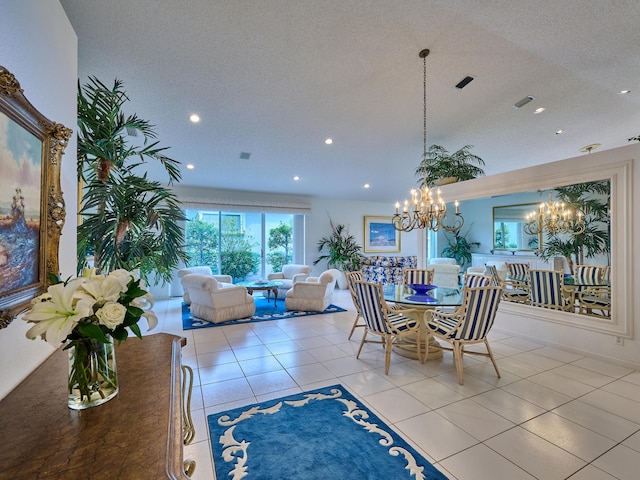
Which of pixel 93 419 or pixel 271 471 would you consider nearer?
pixel 93 419

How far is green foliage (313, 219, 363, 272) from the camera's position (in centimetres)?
816

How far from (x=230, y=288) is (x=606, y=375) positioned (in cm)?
491

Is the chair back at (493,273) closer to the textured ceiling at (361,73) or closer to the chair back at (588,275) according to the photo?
the chair back at (588,275)

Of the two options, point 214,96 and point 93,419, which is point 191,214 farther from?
point 93,419

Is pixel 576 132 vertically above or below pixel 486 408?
above

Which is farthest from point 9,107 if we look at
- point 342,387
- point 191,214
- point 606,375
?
point 191,214

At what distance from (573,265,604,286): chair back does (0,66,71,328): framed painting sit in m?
4.97

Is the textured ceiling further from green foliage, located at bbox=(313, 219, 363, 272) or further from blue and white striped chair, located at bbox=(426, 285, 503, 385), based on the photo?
green foliage, located at bbox=(313, 219, 363, 272)

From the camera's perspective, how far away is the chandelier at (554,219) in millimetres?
3559

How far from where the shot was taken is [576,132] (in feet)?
16.3

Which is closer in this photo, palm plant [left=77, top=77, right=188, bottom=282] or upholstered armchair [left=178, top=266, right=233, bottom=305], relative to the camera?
palm plant [left=77, top=77, right=188, bottom=282]

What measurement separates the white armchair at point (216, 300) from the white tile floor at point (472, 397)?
28.7 inches

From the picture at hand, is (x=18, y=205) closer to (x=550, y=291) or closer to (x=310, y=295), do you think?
(x=310, y=295)

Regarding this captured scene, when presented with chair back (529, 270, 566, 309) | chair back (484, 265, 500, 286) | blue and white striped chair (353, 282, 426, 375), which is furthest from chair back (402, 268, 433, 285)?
blue and white striped chair (353, 282, 426, 375)
